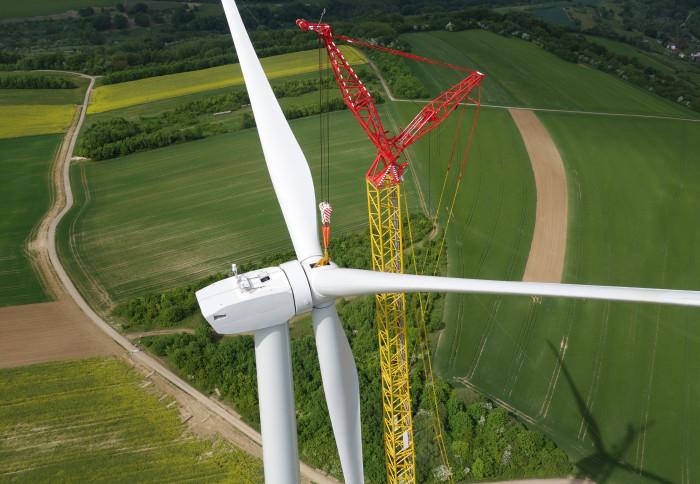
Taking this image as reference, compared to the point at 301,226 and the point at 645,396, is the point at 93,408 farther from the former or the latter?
the point at 645,396

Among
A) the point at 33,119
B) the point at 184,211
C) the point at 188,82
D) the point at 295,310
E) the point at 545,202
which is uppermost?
the point at 188,82

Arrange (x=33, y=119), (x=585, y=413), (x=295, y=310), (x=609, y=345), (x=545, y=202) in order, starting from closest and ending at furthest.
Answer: (x=295, y=310)
(x=585, y=413)
(x=609, y=345)
(x=545, y=202)
(x=33, y=119)

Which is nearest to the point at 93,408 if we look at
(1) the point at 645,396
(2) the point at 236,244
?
(2) the point at 236,244

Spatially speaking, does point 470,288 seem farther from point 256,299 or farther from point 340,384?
point 340,384

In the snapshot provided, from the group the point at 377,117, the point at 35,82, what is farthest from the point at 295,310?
the point at 35,82

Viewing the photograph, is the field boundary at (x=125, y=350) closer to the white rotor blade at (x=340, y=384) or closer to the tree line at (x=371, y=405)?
the tree line at (x=371, y=405)

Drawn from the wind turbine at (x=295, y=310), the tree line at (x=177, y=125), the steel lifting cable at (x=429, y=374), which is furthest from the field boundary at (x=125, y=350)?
the wind turbine at (x=295, y=310)
